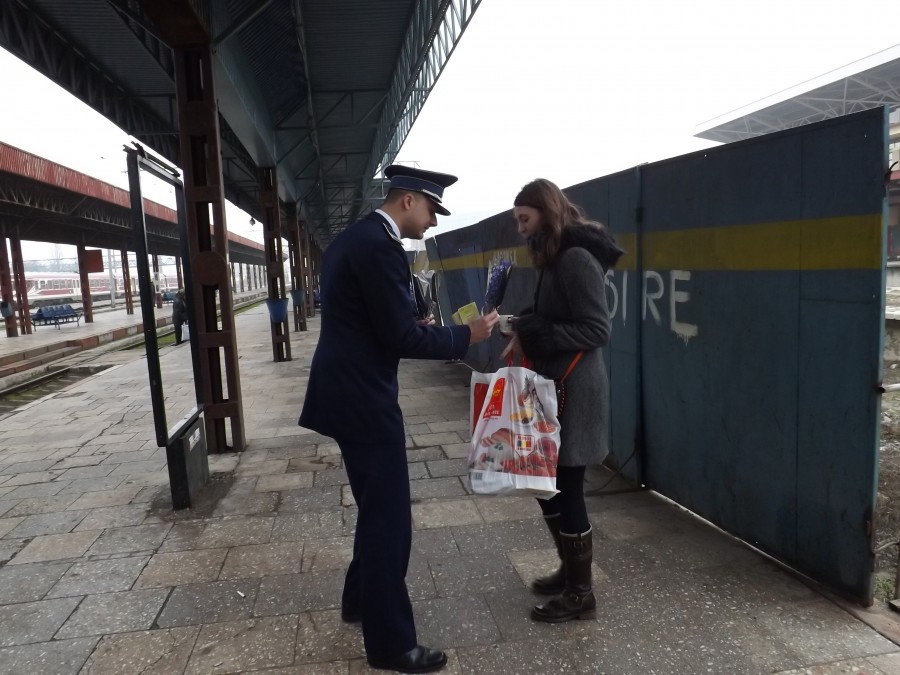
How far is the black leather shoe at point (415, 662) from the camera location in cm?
227

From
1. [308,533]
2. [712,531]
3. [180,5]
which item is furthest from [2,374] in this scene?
[712,531]

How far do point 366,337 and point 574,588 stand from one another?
4.78 feet

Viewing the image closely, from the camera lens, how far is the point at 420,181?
2320 millimetres

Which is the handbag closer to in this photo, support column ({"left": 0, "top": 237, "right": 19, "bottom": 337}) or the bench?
support column ({"left": 0, "top": 237, "right": 19, "bottom": 337})

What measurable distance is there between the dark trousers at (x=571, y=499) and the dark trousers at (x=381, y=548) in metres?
0.71

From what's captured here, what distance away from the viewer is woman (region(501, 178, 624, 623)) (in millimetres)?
2420

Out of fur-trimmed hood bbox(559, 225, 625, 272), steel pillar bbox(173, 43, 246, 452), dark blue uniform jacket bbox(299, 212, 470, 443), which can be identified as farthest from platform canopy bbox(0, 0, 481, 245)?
fur-trimmed hood bbox(559, 225, 625, 272)

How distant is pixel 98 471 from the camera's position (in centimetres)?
509

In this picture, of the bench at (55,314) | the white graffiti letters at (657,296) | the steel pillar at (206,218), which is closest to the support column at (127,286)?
the bench at (55,314)

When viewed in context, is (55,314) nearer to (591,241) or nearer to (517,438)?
(517,438)

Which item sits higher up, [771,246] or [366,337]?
[771,246]

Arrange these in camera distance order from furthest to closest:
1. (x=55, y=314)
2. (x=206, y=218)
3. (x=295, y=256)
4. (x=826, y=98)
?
1. (x=826, y=98)
2. (x=55, y=314)
3. (x=295, y=256)
4. (x=206, y=218)

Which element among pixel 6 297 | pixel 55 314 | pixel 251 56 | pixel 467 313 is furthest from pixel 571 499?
pixel 55 314

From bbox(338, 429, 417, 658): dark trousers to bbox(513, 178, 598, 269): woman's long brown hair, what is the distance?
1006 mm
